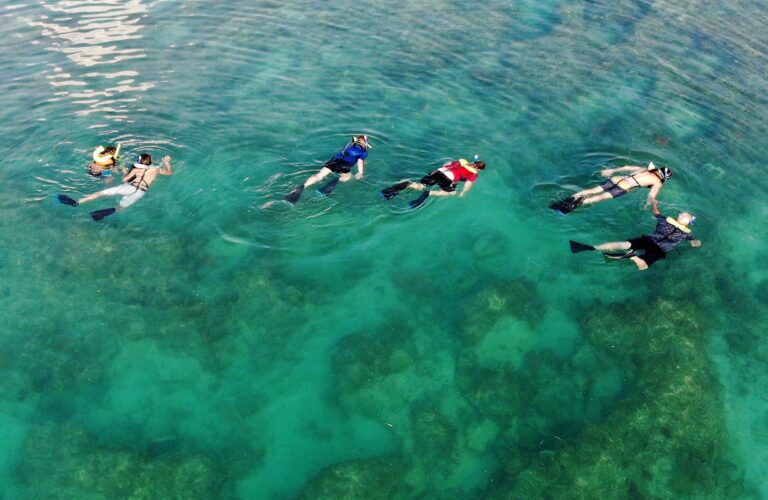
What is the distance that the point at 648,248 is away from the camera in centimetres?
1552

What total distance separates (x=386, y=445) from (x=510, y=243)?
293 inches

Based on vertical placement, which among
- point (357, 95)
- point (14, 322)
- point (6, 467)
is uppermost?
point (357, 95)

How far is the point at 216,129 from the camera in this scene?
64.5ft

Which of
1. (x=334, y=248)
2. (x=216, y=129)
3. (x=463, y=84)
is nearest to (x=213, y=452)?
(x=334, y=248)

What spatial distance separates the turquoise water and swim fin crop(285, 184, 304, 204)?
0.32m

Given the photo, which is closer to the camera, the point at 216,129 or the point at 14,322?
the point at 14,322

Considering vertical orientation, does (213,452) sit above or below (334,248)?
below

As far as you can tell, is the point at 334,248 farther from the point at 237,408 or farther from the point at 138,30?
the point at 138,30

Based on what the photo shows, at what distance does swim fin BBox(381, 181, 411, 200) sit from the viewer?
16906 millimetres

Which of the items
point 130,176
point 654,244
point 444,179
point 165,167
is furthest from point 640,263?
point 130,176

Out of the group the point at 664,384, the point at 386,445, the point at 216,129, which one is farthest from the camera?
the point at 216,129

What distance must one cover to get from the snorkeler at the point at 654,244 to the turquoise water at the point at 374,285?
56 cm

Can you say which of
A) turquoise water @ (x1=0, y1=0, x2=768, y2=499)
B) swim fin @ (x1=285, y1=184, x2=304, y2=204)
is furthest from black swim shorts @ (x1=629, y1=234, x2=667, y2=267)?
swim fin @ (x1=285, y1=184, x2=304, y2=204)

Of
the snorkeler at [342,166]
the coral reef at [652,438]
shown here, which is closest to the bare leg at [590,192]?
the coral reef at [652,438]
